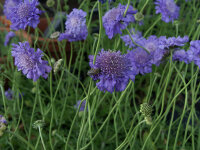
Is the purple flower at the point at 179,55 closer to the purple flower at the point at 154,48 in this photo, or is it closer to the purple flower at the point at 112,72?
the purple flower at the point at 154,48

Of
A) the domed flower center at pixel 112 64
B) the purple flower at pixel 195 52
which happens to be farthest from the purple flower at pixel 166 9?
the domed flower center at pixel 112 64

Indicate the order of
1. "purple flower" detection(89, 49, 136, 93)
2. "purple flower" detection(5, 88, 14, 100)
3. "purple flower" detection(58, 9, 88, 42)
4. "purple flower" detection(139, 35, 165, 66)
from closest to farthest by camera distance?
"purple flower" detection(89, 49, 136, 93), "purple flower" detection(139, 35, 165, 66), "purple flower" detection(58, 9, 88, 42), "purple flower" detection(5, 88, 14, 100)

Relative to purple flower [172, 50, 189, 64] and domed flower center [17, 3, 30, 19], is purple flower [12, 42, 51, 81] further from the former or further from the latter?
purple flower [172, 50, 189, 64]

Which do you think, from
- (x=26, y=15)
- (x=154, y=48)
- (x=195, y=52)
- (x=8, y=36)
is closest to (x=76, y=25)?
(x=26, y=15)

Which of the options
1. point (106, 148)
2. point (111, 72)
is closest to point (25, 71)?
point (111, 72)

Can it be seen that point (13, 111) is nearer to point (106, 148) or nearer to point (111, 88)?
point (106, 148)

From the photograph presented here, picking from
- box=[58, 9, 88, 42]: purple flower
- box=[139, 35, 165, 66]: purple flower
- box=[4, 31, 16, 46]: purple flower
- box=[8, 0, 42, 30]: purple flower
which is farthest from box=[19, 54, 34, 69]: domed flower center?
box=[4, 31, 16, 46]: purple flower
